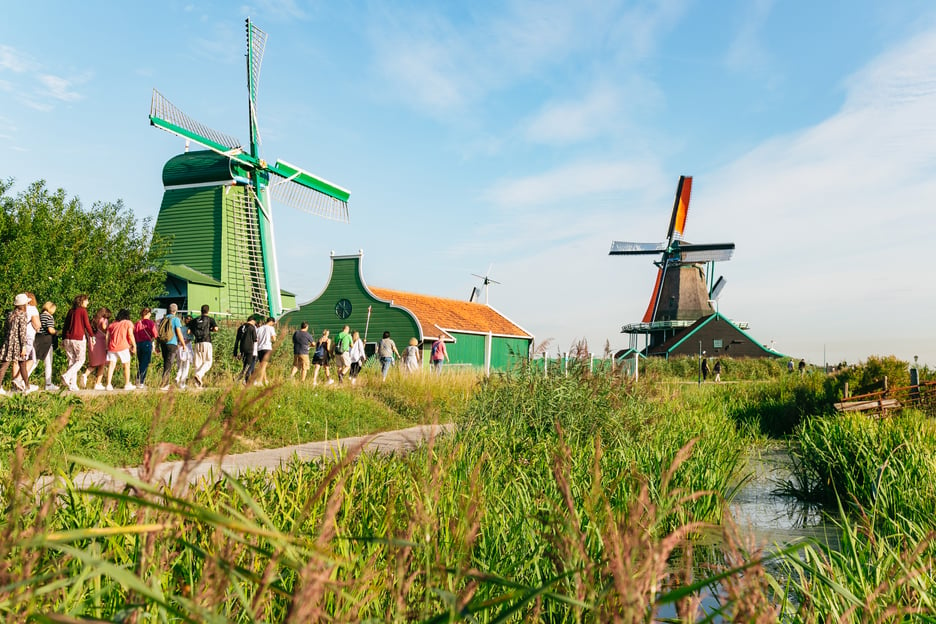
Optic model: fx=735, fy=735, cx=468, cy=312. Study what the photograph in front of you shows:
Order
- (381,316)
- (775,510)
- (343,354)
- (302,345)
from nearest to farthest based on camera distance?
(775,510) < (302,345) < (343,354) < (381,316)

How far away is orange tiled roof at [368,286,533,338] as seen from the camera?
30.0 meters

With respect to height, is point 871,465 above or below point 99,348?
below

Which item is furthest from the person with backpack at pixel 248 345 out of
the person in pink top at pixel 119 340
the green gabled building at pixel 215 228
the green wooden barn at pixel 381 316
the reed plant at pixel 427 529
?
the green wooden barn at pixel 381 316

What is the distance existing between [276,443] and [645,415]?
5203 mm

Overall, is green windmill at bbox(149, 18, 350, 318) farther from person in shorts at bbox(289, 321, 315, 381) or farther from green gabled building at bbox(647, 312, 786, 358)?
green gabled building at bbox(647, 312, 786, 358)

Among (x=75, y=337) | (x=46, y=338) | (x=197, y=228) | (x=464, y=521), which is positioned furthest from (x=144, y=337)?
(x=197, y=228)

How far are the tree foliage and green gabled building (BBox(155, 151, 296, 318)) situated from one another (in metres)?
5.08

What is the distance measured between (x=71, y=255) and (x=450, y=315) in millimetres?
17616

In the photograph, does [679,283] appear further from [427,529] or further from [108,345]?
[427,529]

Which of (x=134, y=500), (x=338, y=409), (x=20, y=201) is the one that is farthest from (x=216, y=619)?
(x=20, y=201)

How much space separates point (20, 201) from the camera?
1936 cm

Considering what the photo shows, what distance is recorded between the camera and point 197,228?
27422mm

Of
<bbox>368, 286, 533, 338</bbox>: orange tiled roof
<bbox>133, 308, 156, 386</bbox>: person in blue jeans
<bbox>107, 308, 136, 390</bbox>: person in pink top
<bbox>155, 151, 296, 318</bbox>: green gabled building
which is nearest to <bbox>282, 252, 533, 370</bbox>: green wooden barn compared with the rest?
<bbox>368, 286, 533, 338</bbox>: orange tiled roof

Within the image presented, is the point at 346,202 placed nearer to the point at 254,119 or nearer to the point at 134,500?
the point at 254,119
